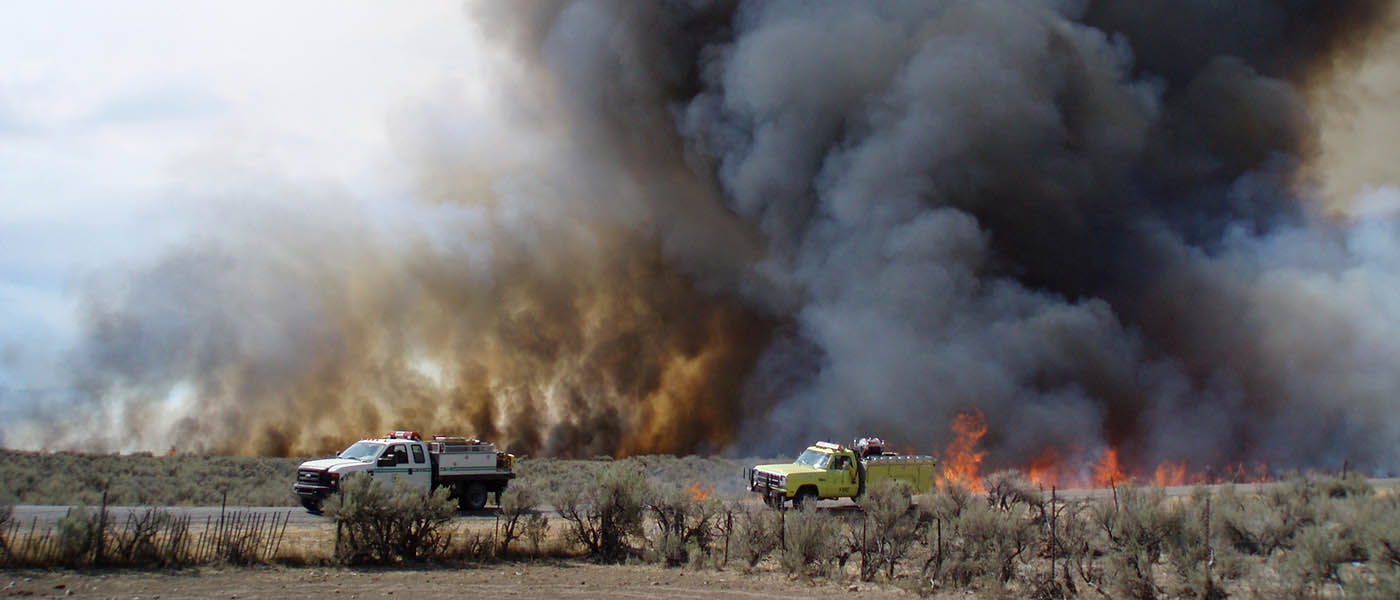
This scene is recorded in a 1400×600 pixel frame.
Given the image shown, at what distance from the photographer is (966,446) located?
28141 mm

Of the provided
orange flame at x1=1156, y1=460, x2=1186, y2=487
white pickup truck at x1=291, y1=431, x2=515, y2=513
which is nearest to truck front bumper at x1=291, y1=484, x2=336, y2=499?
white pickup truck at x1=291, y1=431, x2=515, y2=513

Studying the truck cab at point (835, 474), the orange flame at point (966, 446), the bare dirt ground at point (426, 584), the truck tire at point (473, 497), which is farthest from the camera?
the orange flame at point (966, 446)

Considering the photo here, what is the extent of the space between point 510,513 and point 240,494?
1145 cm

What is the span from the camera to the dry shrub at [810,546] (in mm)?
13688

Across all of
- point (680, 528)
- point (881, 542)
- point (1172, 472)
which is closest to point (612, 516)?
point (680, 528)

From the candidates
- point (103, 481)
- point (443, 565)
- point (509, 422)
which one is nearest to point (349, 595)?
point (443, 565)

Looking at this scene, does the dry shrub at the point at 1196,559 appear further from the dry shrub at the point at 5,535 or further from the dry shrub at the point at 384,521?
the dry shrub at the point at 5,535

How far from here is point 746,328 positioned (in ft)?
141

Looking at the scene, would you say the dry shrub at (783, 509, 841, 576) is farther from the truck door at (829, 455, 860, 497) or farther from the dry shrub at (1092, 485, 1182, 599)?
the truck door at (829, 455, 860, 497)

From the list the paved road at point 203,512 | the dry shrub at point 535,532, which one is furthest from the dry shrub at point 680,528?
the paved road at point 203,512

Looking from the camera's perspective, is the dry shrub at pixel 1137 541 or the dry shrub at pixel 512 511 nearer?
the dry shrub at pixel 1137 541

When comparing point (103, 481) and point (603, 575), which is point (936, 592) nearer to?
point (603, 575)

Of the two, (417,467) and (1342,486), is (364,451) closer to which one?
(417,467)

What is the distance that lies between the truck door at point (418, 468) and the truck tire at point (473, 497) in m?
1.05
